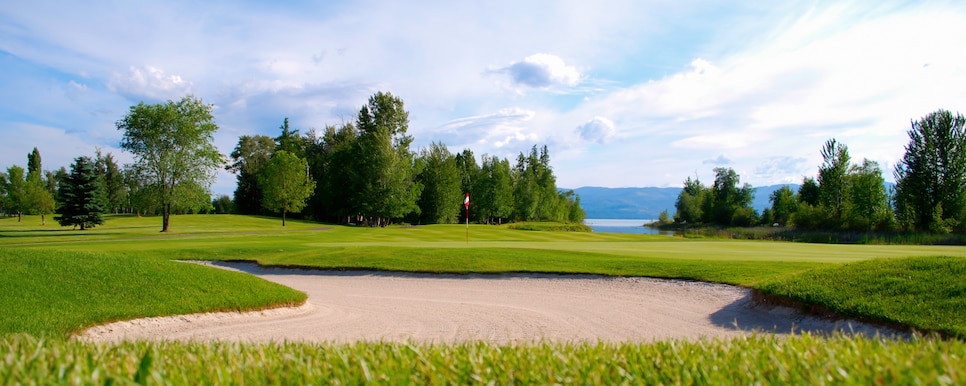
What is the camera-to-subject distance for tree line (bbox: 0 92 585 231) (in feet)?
146

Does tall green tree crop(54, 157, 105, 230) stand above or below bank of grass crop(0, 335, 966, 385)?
above

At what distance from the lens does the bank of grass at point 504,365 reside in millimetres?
3053

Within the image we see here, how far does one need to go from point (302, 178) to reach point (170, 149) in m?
14.8

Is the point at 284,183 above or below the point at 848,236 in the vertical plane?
above

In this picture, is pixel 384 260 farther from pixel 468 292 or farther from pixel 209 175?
pixel 209 175

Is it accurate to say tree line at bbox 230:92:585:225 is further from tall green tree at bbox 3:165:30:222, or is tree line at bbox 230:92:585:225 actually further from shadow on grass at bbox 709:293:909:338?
shadow on grass at bbox 709:293:909:338

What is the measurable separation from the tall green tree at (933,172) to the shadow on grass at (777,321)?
5767cm

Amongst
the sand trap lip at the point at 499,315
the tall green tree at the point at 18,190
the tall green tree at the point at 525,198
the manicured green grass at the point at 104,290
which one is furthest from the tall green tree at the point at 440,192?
the manicured green grass at the point at 104,290

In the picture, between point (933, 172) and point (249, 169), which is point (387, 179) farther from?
point (933, 172)

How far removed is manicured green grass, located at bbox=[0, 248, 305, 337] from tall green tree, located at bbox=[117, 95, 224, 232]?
3549 cm

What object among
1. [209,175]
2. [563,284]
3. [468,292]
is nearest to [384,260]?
[468,292]

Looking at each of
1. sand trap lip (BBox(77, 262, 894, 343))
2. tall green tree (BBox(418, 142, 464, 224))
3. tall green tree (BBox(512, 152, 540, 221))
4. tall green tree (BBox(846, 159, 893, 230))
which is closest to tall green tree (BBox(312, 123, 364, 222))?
tall green tree (BBox(418, 142, 464, 224))

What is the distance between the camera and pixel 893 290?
9992 millimetres

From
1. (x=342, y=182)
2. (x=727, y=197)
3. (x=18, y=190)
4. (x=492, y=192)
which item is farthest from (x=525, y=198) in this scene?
(x=18, y=190)
